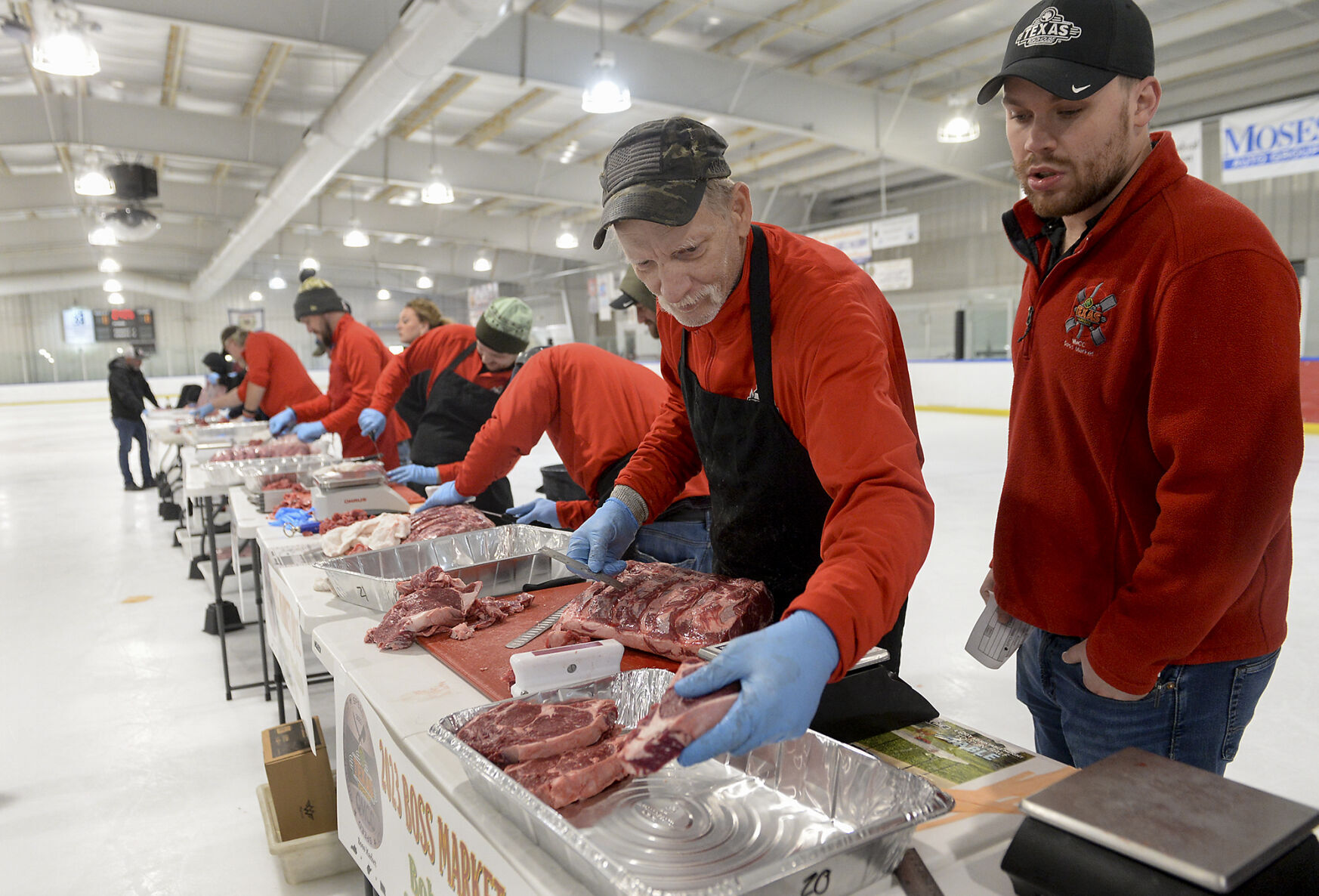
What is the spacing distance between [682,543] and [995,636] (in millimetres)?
1272

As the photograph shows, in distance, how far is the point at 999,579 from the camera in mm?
1629

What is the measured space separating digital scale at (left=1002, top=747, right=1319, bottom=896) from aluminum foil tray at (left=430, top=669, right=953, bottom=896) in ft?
0.41

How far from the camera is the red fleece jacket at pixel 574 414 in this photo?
10.5 ft

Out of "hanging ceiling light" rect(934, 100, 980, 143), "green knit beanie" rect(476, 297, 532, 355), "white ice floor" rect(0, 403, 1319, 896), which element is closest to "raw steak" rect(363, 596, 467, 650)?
"white ice floor" rect(0, 403, 1319, 896)

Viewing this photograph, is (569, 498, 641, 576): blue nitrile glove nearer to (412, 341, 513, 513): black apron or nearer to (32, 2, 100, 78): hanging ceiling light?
(412, 341, 513, 513): black apron

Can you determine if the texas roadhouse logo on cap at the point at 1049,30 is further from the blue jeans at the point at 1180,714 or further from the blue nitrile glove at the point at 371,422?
the blue nitrile glove at the point at 371,422

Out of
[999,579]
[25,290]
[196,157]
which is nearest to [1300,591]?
[999,579]

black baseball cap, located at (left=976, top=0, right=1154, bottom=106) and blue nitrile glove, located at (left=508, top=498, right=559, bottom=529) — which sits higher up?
black baseball cap, located at (left=976, top=0, right=1154, bottom=106)

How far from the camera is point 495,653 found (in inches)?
69.8

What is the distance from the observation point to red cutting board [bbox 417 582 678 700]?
1628 mm

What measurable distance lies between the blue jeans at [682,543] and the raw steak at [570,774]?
1.43 metres

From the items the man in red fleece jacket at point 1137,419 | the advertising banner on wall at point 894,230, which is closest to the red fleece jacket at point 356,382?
the man in red fleece jacket at point 1137,419

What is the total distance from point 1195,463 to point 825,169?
1701 cm

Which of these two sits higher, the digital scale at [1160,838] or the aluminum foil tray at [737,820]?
the digital scale at [1160,838]
